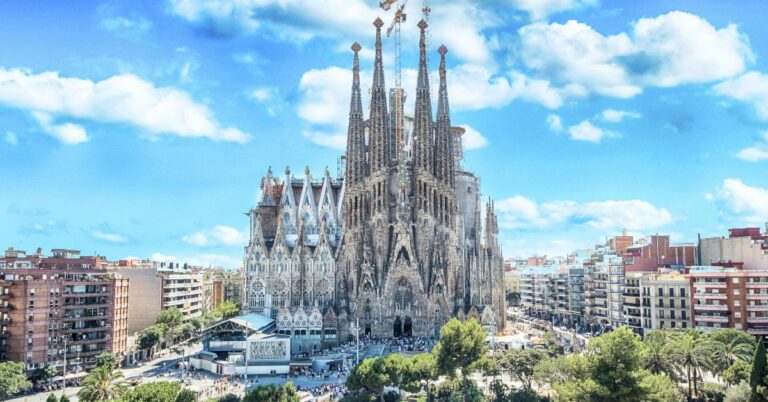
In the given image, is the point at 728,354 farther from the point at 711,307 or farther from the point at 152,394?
the point at 152,394

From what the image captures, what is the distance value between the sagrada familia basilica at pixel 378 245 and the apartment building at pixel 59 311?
1923 cm

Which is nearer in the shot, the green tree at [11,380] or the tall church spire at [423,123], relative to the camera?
the green tree at [11,380]

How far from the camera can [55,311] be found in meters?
65.2

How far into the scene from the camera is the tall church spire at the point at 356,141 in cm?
8731

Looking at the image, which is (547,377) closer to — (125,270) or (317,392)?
(317,392)

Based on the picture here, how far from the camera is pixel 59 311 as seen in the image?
65.6 m

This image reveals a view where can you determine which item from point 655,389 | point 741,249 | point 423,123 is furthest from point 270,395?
point 741,249

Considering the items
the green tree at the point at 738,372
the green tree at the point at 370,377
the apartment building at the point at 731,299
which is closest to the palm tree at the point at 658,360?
the green tree at the point at 738,372

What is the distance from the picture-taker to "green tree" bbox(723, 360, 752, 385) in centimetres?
4328

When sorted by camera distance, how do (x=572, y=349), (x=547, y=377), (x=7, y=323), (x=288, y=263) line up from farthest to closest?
(x=288, y=263) < (x=572, y=349) < (x=7, y=323) < (x=547, y=377)

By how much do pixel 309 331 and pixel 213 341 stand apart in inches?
528

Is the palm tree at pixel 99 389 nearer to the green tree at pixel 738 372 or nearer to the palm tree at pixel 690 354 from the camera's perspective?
the palm tree at pixel 690 354

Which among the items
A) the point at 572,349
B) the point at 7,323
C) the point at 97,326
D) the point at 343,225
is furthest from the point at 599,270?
the point at 7,323

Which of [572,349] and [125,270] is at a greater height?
[125,270]
